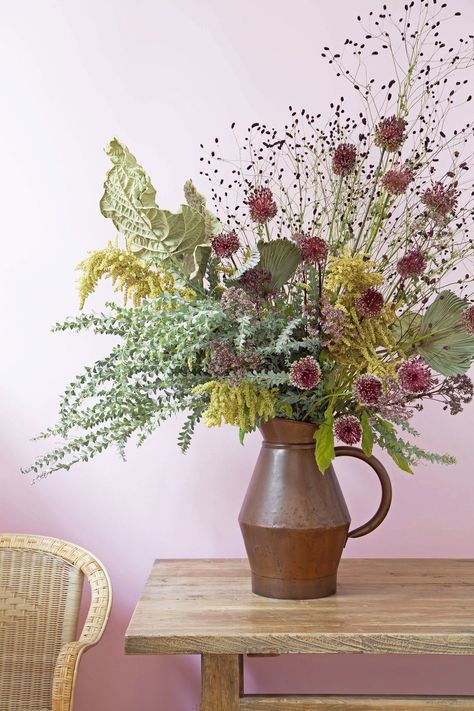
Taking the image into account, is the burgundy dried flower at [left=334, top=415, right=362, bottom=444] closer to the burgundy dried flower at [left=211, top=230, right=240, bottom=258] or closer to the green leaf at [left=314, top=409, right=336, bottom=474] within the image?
the green leaf at [left=314, top=409, right=336, bottom=474]

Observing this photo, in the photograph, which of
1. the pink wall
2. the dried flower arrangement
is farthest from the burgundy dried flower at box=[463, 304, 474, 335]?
the pink wall

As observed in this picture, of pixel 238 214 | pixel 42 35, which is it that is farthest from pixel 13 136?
pixel 238 214

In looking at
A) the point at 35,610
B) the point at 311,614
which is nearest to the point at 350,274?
the point at 311,614

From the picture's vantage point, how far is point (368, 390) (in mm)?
1379

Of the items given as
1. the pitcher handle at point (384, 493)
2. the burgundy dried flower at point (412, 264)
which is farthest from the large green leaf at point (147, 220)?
the pitcher handle at point (384, 493)

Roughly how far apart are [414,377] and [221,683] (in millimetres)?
555

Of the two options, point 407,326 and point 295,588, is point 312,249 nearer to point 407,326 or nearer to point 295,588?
point 407,326

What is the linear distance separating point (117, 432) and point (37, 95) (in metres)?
0.95

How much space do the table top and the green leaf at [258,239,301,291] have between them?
53 cm

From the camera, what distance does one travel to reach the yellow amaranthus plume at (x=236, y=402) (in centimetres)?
142

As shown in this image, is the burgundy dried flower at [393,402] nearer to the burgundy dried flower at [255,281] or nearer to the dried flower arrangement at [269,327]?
the dried flower arrangement at [269,327]

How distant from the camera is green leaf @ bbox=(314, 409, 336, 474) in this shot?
1483mm

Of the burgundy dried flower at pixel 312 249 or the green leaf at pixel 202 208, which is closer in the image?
the burgundy dried flower at pixel 312 249

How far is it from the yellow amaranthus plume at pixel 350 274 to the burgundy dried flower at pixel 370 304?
19 mm
